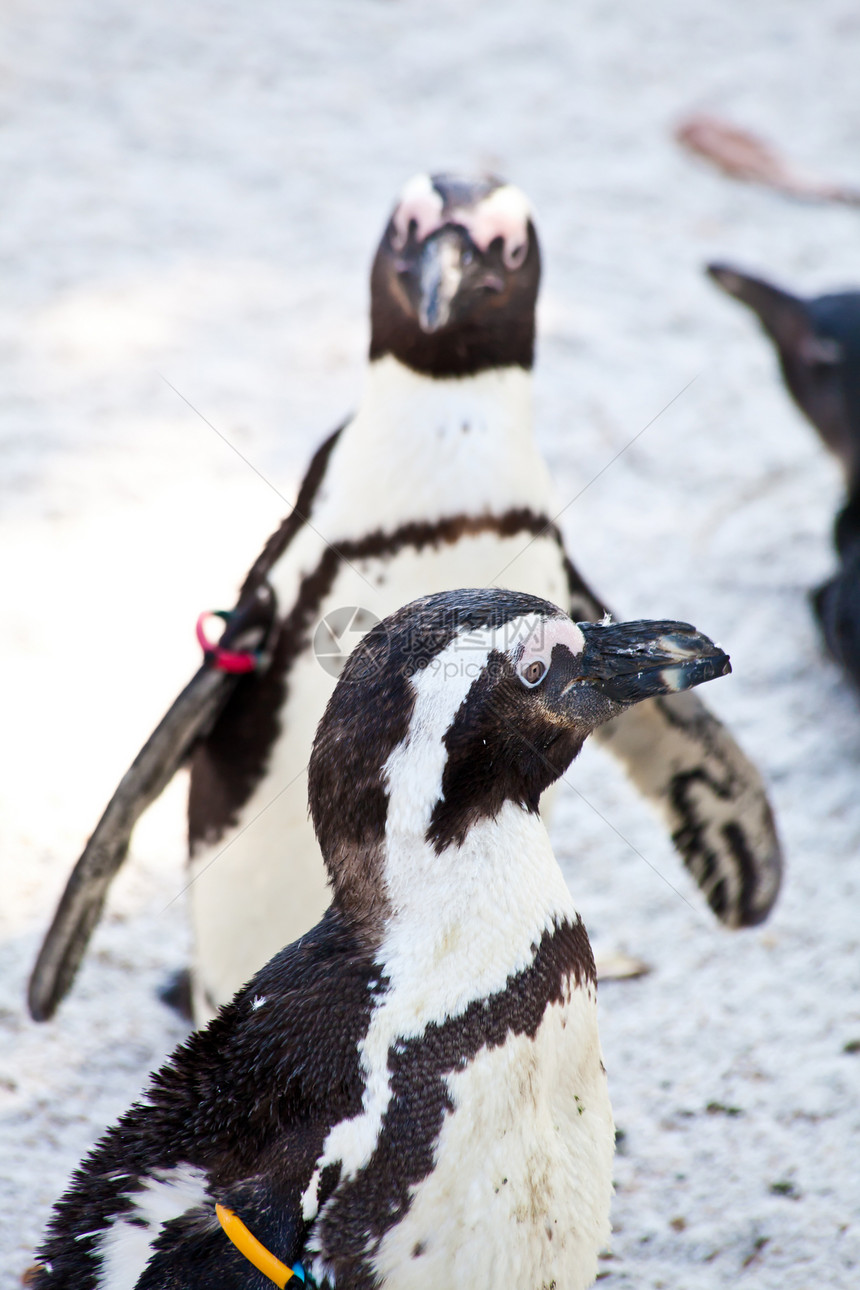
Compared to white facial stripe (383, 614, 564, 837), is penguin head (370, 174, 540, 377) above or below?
above

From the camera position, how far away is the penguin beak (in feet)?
4.79

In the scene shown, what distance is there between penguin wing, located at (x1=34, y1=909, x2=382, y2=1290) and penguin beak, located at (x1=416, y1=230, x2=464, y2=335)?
719mm

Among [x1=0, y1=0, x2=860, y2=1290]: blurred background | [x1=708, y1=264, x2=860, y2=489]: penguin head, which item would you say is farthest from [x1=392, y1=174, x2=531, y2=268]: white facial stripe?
[x1=708, y1=264, x2=860, y2=489]: penguin head

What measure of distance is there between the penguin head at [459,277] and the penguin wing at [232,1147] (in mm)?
743

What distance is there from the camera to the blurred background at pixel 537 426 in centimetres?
172

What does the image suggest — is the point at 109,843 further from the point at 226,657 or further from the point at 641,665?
the point at 641,665

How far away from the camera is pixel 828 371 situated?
2863 millimetres

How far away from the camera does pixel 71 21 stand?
4.90 meters

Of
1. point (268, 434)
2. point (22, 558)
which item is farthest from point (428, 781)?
point (268, 434)

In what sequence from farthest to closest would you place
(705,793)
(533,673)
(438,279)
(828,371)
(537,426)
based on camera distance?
(537,426), (828,371), (705,793), (438,279), (533,673)

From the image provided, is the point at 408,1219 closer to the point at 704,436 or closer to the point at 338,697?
the point at 338,697

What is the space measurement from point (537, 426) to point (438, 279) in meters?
1.88

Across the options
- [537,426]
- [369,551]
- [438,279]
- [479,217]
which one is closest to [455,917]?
[369,551]

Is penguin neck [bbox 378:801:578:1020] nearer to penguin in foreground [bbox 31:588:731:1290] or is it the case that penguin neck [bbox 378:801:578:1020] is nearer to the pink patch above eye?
penguin in foreground [bbox 31:588:731:1290]
